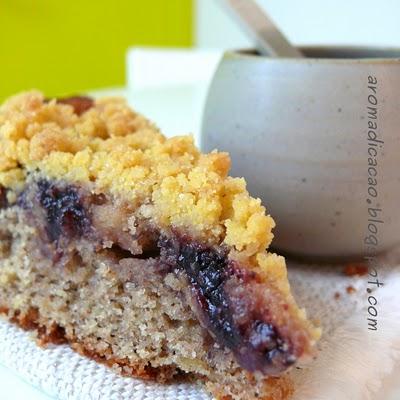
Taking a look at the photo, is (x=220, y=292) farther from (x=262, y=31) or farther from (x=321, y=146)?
(x=262, y=31)

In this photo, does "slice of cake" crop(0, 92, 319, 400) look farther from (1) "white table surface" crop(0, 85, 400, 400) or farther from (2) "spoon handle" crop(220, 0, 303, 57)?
(2) "spoon handle" crop(220, 0, 303, 57)

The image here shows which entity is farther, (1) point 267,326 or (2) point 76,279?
(2) point 76,279

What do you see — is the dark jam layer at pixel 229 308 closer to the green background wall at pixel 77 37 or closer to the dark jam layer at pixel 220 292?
the dark jam layer at pixel 220 292

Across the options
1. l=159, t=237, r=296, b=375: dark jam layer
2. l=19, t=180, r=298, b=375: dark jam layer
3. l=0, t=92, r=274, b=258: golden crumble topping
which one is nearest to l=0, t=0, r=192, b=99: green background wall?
l=0, t=92, r=274, b=258: golden crumble topping

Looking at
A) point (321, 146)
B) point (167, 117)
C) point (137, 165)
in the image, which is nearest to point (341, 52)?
point (321, 146)

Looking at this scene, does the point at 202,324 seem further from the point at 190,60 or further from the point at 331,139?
the point at 190,60

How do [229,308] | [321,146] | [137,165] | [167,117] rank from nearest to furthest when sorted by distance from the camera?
1. [229,308]
2. [137,165]
3. [321,146]
4. [167,117]

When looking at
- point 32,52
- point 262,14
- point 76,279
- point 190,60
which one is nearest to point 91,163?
point 76,279
